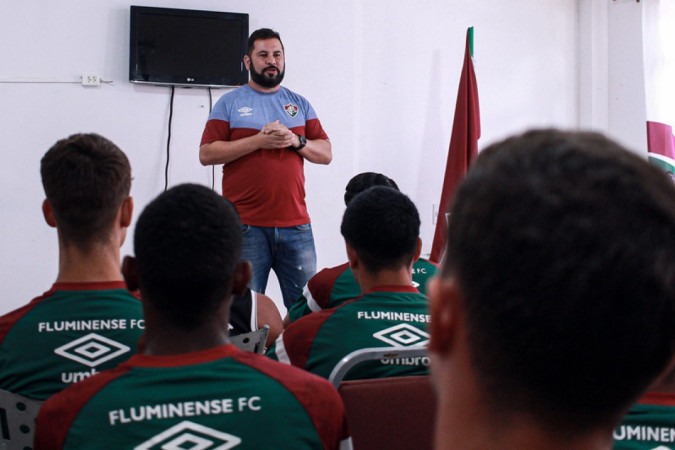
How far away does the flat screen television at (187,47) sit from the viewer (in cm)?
458

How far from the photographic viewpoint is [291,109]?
12.9 ft

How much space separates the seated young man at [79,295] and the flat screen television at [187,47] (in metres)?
2.82

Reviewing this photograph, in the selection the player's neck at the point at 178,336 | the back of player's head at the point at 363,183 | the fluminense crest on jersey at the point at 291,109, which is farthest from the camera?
the fluminense crest on jersey at the point at 291,109

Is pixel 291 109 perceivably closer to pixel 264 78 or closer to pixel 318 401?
pixel 264 78

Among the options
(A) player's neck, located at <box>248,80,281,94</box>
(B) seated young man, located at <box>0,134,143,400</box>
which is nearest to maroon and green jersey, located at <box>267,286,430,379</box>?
(B) seated young man, located at <box>0,134,143,400</box>

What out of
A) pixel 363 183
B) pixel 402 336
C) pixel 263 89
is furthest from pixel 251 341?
pixel 263 89

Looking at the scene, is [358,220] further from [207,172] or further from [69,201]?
[207,172]

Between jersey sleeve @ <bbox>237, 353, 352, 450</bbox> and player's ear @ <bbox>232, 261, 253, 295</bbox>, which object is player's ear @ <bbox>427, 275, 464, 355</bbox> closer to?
jersey sleeve @ <bbox>237, 353, 352, 450</bbox>

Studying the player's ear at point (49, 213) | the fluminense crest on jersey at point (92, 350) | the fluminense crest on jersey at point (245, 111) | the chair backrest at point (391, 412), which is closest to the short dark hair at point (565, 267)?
the chair backrest at point (391, 412)

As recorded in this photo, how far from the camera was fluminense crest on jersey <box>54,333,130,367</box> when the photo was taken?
1.52m

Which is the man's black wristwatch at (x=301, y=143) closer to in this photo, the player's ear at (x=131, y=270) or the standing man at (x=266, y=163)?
the standing man at (x=266, y=163)

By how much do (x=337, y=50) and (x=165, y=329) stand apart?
13.1 feet

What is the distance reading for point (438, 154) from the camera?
214 inches

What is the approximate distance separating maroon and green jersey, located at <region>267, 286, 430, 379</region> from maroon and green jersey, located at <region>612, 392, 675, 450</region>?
589 millimetres
